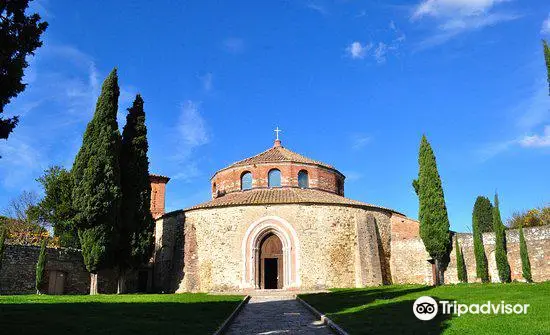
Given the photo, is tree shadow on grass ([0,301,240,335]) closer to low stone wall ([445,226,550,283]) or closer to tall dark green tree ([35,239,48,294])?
tall dark green tree ([35,239,48,294])

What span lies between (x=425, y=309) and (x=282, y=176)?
70.8ft

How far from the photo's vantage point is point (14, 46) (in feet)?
32.5

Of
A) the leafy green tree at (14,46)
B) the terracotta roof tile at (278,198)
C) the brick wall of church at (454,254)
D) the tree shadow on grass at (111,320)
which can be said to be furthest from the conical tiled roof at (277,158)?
the leafy green tree at (14,46)

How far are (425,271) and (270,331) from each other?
71.4ft

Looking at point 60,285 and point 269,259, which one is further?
point 269,259

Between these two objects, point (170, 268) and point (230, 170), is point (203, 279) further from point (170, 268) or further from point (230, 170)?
point (230, 170)

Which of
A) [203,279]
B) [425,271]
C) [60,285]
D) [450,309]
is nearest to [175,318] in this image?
[450,309]

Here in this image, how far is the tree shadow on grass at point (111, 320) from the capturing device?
1035 cm

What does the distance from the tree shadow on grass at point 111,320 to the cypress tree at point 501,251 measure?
719 inches

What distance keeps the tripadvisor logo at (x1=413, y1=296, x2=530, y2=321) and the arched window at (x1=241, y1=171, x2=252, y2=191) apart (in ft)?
70.8

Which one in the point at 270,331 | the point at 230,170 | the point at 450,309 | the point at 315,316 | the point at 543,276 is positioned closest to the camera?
the point at 270,331

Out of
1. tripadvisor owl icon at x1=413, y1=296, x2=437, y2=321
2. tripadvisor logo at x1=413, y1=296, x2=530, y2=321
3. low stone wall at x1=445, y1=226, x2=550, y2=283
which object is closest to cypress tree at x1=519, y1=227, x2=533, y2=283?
low stone wall at x1=445, y1=226, x2=550, y2=283

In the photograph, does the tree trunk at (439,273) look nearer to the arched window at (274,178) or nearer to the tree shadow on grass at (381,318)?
the arched window at (274,178)

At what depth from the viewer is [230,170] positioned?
116ft
